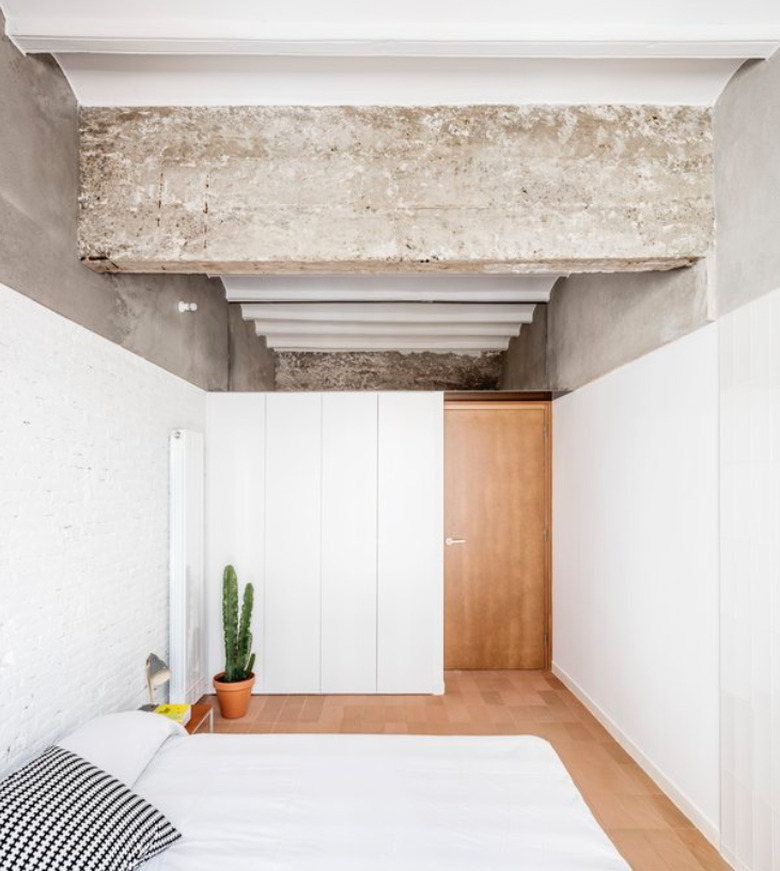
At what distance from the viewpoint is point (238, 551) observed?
14.3 feet

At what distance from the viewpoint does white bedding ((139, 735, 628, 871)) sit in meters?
1.69

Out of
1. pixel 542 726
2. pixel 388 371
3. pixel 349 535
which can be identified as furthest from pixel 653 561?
pixel 388 371

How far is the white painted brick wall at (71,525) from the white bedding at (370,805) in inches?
18.8

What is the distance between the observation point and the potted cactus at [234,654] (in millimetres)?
3855

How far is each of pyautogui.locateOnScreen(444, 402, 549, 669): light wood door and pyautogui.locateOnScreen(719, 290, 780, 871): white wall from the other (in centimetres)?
236

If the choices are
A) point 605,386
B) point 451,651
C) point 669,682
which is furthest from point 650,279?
point 451,651

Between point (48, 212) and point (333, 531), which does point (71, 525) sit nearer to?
point (48, 212)

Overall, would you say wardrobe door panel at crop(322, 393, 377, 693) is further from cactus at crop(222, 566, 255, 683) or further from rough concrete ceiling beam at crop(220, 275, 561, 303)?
rough concrete ceiling beam at crop(220, 275, 561, 303)

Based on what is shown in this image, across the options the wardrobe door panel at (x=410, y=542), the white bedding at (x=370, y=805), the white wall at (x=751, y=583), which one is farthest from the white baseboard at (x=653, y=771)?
the wardrobe door panel at (x=410, y=542)

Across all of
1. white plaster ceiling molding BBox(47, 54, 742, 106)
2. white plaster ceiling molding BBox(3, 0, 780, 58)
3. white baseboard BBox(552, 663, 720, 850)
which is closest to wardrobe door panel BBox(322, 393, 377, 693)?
white baseboard BBox(552, 663, 720, 850)

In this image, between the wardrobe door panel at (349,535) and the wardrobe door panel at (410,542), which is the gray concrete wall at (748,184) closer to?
the wardrobe door panel at (410,542)

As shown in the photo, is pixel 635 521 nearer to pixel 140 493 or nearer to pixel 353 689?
pixel 353 689

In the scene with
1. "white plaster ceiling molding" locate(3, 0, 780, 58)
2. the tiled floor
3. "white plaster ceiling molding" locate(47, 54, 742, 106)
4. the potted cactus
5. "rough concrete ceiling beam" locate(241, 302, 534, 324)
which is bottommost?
the tiled floor

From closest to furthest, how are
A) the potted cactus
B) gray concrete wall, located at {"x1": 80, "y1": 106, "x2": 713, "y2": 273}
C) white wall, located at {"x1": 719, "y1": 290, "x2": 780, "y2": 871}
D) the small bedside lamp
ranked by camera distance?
white wall, located at {"x1": 719, "y1": 290, "x2": 780, "y2": 871}, gray concrete wall, located at {"x1": 80, "y1": 106, "x2": 713, "y2": 273}, the small bedside lamp, the potted cactus
